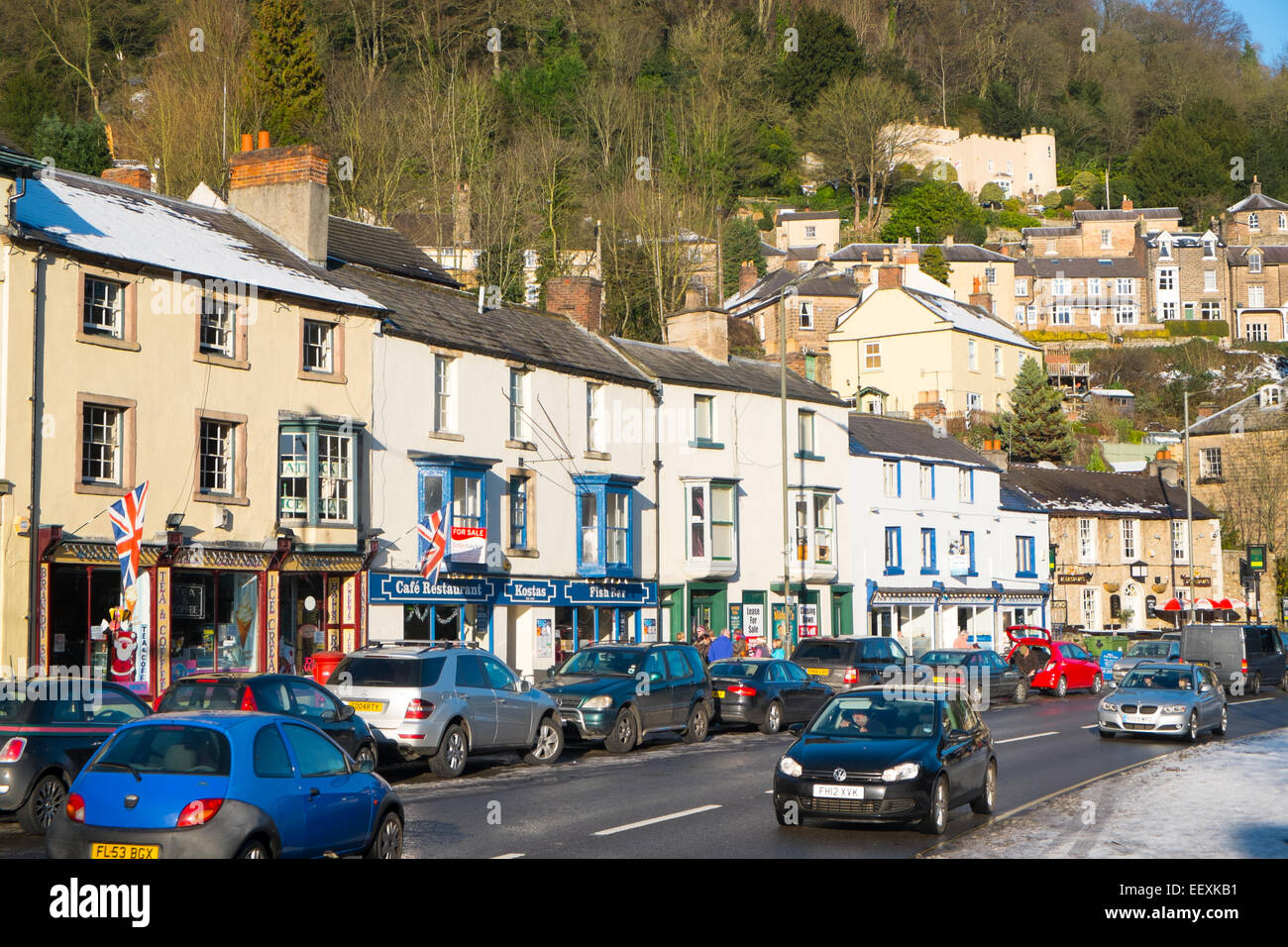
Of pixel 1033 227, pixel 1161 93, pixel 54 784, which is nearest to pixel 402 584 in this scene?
pixel 54 784

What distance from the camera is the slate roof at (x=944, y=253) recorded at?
106688mm

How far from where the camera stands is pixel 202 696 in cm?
1678

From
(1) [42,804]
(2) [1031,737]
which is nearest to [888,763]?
(1) [42,804]

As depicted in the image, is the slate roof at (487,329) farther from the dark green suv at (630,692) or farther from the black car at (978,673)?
the black car at (978,673)

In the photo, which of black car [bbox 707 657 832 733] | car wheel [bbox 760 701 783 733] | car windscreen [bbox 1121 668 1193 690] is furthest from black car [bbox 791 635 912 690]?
car windscreen [bbox 1121 668 1193 690]

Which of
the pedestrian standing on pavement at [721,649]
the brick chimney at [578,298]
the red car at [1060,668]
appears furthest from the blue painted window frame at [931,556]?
the pedestrian standing on pavement at [721,649]

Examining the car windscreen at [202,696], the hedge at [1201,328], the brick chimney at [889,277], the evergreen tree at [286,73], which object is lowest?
the car windscreen at [202,696]

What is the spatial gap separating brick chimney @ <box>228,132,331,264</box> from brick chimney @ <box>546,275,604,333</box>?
10.9 metres

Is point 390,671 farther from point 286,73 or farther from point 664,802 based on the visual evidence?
point 286,73

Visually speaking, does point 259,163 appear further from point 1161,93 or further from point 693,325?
point 1161,93

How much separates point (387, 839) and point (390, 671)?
8200mm

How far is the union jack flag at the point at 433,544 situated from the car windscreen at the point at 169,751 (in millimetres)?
17975

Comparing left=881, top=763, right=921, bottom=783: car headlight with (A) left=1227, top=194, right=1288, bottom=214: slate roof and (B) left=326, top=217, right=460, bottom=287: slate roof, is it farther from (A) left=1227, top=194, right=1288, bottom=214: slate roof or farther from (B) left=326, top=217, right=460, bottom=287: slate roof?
(A) left=1227, top=194, right=1288, bottom=214: slate roof

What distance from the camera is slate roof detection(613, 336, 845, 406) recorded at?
137 ft
